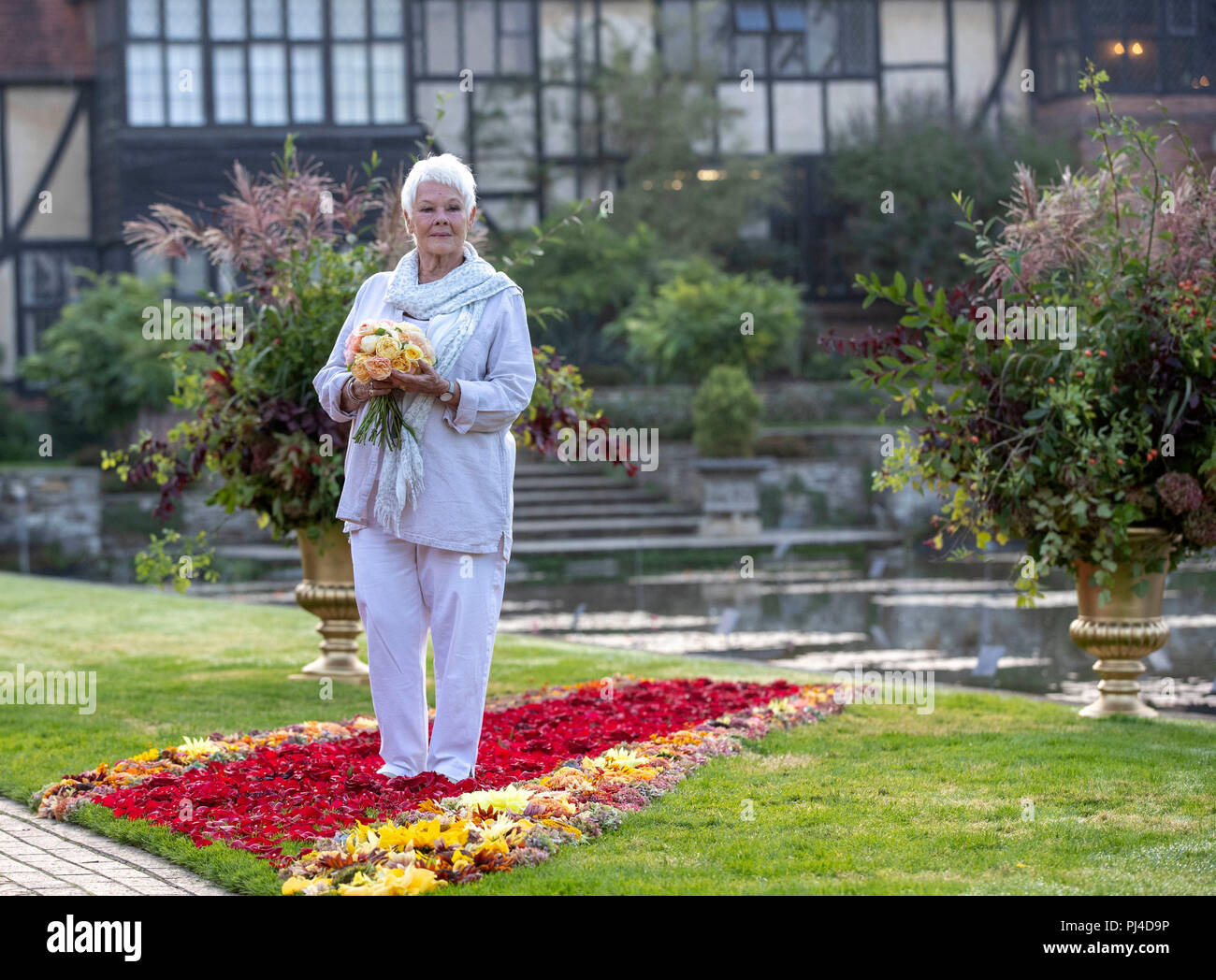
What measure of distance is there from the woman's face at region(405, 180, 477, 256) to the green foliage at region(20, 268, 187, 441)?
66.2 ft

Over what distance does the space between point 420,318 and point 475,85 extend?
25952mm

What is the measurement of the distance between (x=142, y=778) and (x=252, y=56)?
25.6m

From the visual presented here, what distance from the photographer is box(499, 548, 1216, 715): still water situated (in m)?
9.57

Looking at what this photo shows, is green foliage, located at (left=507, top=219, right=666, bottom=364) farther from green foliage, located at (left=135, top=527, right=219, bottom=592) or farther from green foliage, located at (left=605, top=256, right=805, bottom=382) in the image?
green foliage, located at (left=135, top=527, right=219, bottom=592)

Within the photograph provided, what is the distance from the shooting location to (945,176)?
29281 mm

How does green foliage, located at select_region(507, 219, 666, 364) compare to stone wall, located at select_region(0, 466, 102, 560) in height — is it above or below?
above

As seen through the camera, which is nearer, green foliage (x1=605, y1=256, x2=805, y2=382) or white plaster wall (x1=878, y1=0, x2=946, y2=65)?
green foliage (x1=605, y1=256, x2=805, y2=382)

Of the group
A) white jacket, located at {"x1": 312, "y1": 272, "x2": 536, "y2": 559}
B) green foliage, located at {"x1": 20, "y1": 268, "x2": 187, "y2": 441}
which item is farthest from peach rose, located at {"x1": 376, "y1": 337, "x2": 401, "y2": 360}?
green foliage, located at {"x1": 20, "y1": 268, "x2": 187, "y2": 441}

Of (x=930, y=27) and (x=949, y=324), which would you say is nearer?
(x=949, y=324)

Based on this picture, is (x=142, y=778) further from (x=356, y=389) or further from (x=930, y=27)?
(x=930, y=27)

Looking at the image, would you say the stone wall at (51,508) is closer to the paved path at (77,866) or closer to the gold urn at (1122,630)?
the gold urn at (1122,630)

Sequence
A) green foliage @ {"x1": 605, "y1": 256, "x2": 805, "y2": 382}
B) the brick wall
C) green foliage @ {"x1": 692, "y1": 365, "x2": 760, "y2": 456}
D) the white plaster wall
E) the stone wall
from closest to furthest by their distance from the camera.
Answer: green foliage @ {"x1": 692, "y1": 365, "x2": 760, "y2": 456} < green foliage @ {"x1": 605, "y1": 256, "x2": 805, "y2": 382} < the stone wall < the brick wall < the white plaster wall

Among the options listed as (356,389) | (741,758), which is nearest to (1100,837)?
(741,758)

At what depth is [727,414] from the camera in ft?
72.5
